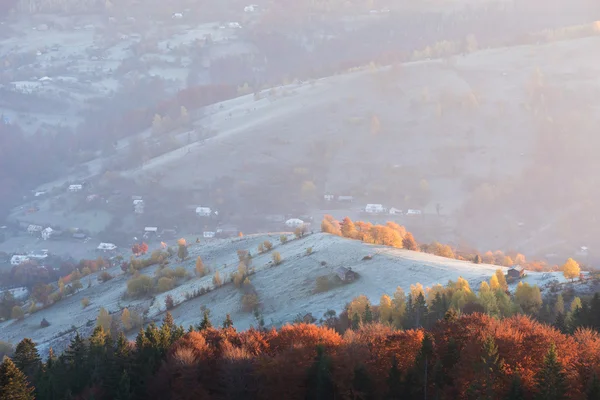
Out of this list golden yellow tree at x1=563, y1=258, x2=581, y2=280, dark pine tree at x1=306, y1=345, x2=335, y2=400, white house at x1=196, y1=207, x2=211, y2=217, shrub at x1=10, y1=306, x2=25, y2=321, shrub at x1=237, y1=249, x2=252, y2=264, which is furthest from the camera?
white house at x1=196, y1=207, x2=211, y2=217

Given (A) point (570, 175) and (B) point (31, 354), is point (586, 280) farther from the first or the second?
(A) point (570, 175)

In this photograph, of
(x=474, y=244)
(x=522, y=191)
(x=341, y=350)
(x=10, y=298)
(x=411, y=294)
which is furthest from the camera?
(x=522, y=191)

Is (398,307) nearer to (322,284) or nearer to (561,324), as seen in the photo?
(322,284)

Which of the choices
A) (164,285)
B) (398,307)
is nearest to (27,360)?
(398,307)

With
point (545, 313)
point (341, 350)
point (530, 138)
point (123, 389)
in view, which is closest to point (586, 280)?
point (545, 313)

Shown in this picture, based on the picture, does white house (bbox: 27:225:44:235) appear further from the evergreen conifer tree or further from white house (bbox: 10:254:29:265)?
the evergreen conifer tree

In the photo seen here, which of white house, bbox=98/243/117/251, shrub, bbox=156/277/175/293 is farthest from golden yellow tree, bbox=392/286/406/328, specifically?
white house, bbox=98/243/117/251
